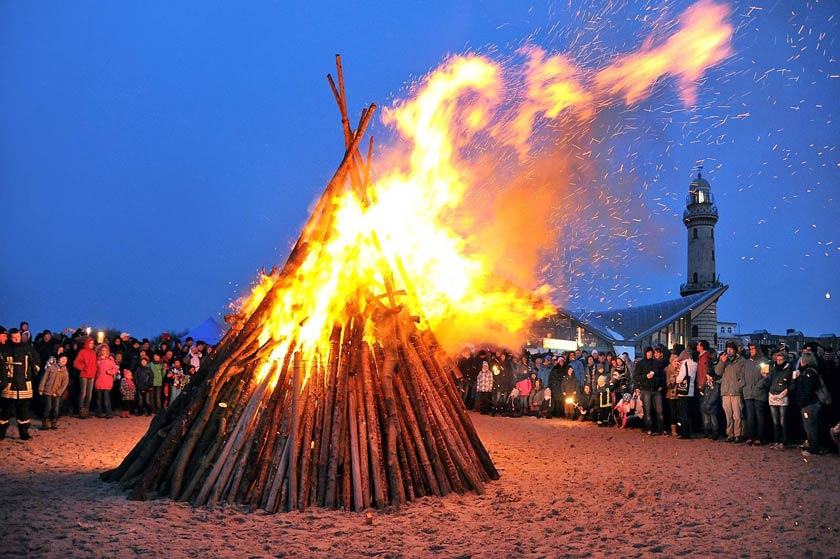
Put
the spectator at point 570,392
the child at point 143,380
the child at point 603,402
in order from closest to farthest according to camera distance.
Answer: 1. the child at point 603,402
2. the child at point 143,380
3. the spectator at point 570,392

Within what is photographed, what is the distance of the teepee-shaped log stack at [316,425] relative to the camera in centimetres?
757

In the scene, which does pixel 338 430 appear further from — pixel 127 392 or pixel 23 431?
pixel 127 392

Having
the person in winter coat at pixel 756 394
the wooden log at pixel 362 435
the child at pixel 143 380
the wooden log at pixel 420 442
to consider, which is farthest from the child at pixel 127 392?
the person in winter coat at pixel 756 394

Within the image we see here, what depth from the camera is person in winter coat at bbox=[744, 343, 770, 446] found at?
1266 centimetres

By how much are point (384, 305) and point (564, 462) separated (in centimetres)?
454

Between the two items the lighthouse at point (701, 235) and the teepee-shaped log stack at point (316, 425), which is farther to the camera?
the lighthouse at point (701, 235)

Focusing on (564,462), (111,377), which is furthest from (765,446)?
(111,377)

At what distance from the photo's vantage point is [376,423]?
7.98 meters

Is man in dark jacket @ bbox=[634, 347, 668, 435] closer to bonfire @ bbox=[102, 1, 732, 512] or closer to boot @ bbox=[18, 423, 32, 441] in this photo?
bonfire @ bbox=[102, 1, 732, 512]

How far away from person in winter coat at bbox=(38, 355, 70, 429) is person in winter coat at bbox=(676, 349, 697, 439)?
13.6m

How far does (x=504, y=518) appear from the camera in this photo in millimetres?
7258

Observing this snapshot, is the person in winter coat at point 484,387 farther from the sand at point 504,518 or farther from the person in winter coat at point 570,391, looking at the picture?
the sand at point 504,518

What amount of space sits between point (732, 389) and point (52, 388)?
1439cm

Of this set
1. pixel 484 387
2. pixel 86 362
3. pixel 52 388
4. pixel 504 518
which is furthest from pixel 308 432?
pixel 484 387
